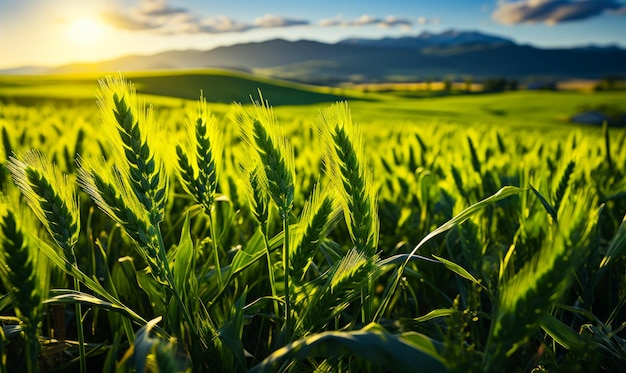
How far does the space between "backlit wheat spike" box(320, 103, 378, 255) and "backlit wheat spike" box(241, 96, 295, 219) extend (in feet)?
0.24

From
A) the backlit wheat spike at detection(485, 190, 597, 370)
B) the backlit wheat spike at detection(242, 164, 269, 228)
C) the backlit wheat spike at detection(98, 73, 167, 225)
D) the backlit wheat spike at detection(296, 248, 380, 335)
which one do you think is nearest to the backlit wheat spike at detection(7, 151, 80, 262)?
the backlit wheat spike at detection(98, 73, 167, 225)

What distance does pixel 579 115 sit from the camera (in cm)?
2595

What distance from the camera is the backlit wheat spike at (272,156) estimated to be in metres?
0.73

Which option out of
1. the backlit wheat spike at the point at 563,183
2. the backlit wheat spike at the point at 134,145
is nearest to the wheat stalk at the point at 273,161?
the backlit wheat spike at the point at 134,145

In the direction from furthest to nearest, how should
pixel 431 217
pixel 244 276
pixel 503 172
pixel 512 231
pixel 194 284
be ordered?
pixel 503 172, pixel 431 217, pixel 512 231, pixel 244 276, pixel 194 284

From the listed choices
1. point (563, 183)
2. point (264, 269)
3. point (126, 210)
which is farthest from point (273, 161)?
point (563, 183)

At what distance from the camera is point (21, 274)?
0.57 metres

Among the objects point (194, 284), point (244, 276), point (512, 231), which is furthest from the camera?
point (512, 231)

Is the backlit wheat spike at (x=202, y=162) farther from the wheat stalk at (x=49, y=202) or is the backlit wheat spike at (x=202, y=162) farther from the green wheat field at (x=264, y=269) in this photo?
the wheat stalk at (x=49, y=202)

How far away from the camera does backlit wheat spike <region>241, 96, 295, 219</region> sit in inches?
28.8

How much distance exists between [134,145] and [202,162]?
12 cm

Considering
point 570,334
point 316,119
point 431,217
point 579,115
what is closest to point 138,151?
point 316,119

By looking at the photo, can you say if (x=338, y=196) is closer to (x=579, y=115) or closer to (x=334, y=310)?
(x=334, y=310)

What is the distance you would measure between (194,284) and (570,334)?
65 cm
